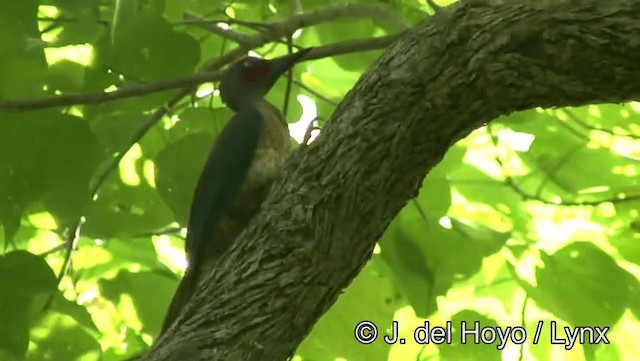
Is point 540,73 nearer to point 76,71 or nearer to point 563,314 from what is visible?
point 563,314

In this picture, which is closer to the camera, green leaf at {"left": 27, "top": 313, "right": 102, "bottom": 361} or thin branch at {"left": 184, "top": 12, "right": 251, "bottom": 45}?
green leaf at {"left": 27, "top": 313, "right": 102, "bottom": 361}

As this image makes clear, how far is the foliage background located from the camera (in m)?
1.42

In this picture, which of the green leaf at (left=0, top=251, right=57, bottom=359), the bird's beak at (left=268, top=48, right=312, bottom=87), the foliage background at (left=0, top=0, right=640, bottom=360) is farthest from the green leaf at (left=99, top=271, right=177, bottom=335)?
the bird's beak at (left=268, top=48, right=312, bottom=87)

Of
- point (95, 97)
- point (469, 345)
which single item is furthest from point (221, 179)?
point (469, 345)

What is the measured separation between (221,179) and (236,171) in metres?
0.06

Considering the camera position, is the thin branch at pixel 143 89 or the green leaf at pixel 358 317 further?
the green leaf at pixel 358 317

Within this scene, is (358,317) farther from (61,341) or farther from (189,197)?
(61,341)

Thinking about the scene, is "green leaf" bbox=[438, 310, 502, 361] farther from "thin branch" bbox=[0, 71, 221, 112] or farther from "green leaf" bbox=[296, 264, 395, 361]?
"thin branch" bbox=[0, 71, 221, 112]

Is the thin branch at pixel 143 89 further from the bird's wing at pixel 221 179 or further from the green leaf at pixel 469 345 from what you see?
the green leaf at pixel 469 345

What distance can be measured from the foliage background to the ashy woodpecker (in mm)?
50

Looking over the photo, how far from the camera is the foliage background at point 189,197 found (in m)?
1.42

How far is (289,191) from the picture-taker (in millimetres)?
1279

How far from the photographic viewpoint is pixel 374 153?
1.22m

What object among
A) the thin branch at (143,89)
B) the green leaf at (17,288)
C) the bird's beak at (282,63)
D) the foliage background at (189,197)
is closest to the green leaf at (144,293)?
the foliage background at (189,197)
